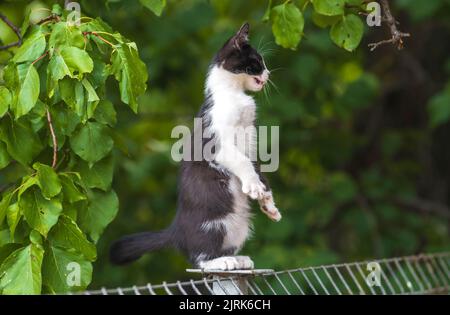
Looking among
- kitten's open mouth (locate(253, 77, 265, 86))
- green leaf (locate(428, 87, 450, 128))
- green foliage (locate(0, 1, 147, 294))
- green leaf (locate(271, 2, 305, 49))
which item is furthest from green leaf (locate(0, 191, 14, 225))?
green leaf (locate(428, 87, 450, 128))

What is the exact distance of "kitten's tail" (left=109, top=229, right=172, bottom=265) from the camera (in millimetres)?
3670

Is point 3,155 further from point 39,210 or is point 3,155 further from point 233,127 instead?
point 233,127

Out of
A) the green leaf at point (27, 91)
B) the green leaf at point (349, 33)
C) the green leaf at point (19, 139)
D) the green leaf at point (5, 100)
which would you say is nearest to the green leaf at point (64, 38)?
the green leaf at point (27, 91)

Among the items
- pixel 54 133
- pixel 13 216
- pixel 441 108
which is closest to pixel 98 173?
pixel 54 133

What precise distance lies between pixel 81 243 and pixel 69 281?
14cm

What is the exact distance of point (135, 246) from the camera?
12.1 ft

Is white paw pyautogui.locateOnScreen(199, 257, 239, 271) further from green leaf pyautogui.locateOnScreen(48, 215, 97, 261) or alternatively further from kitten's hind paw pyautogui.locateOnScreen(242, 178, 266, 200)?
green leaf pyautogui.locateOnScreen(48, 215, 97, 261)

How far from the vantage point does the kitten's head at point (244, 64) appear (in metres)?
3.59

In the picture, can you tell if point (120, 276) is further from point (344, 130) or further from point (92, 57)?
point (92, 57)

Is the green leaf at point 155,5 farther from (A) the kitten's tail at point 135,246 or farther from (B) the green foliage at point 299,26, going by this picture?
(A) the kitten's tail at point 135,246

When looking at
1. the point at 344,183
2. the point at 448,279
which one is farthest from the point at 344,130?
the point at 448,279

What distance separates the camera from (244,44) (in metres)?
3.65

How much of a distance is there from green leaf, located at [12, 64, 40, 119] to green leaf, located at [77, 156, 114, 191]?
1.68 feet

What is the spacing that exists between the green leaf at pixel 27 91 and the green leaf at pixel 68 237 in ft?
1.39
